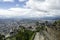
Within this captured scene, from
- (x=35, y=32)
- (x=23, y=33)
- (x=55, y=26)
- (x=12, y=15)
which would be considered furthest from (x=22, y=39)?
(x=55, y=26)

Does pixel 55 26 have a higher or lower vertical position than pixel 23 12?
lower

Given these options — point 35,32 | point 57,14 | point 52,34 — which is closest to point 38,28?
point 35,32

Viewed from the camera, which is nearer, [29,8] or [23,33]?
[23,33]

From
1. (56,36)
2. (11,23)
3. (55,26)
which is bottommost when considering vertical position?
(56,36)

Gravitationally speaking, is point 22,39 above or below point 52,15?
below

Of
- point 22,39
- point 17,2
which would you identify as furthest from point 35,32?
point 17,2

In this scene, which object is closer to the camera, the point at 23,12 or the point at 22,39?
the point at 22,39

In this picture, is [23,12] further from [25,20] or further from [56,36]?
[56,36]

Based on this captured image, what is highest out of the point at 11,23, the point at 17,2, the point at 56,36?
the point at 17,2

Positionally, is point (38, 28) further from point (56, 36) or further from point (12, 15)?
point (12, 15)
